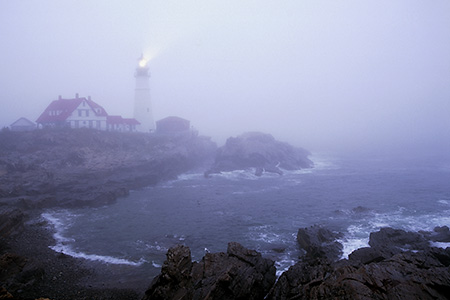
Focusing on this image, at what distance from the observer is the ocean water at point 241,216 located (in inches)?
936

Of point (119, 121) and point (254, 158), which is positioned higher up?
point (119, 121)

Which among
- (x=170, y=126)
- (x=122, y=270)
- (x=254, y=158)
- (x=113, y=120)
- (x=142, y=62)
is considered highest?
(x=142, y=62)

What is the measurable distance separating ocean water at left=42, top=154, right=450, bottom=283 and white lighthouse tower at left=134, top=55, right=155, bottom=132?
94.3 ft

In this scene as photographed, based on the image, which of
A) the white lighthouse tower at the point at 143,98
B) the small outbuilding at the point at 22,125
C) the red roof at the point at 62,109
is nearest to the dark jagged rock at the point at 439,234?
the red roof at the point at 62,109

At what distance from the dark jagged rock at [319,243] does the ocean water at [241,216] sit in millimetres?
898

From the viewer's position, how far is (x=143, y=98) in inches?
2849

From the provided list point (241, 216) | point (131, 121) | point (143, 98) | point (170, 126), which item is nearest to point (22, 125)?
point (131, 121)

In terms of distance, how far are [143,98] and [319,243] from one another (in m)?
62.1

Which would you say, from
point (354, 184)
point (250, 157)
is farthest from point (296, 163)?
point (354, 184)

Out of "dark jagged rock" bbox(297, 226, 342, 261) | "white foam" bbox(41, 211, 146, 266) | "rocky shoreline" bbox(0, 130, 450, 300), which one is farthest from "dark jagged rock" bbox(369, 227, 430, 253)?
"white foam" bbox(41, 211, 146, 266)

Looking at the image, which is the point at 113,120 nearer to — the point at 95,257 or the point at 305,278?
the point at 95,257

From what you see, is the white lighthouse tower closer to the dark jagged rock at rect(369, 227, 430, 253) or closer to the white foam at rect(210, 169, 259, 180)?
Result: the white foam at rect(210, 169, 259, 180)

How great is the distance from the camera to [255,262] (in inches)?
659

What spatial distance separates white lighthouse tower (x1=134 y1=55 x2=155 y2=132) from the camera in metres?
71.4
